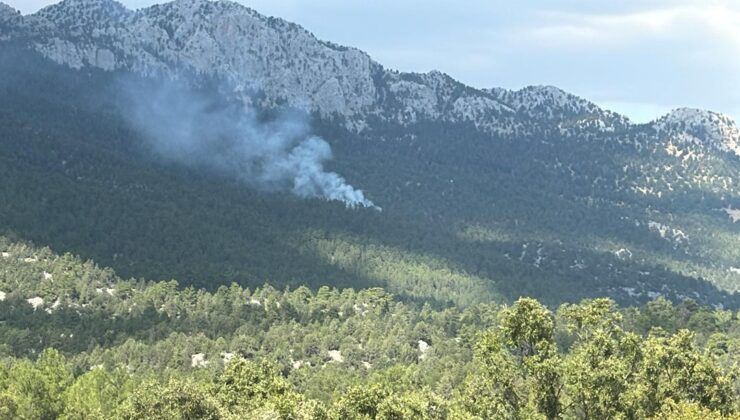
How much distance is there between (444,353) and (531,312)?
10025 cm

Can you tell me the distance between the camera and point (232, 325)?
177875mm

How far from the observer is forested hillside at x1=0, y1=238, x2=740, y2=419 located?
55.1 meters

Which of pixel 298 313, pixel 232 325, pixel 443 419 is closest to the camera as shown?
pixel 443 419

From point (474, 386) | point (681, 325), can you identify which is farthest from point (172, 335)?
point (474, 386)

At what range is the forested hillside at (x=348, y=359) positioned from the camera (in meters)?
55.1

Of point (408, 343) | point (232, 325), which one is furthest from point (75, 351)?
point (408, 343)

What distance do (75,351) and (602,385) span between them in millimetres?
126237

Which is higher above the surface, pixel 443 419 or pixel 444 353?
pixel 443 419

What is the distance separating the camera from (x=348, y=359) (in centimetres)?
15488

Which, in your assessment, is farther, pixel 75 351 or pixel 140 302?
pixel 140 302

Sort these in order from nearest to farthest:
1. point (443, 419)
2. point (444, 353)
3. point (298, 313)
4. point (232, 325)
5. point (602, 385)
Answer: point (602, 385), point (443, 419), point (444, 353), point (232, 325), point (298, 313)

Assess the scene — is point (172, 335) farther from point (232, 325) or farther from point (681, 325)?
point (681, 325)

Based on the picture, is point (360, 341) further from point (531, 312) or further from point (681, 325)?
point (531, 312)

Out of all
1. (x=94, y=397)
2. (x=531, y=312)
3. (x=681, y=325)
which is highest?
(x=531, y=312)
